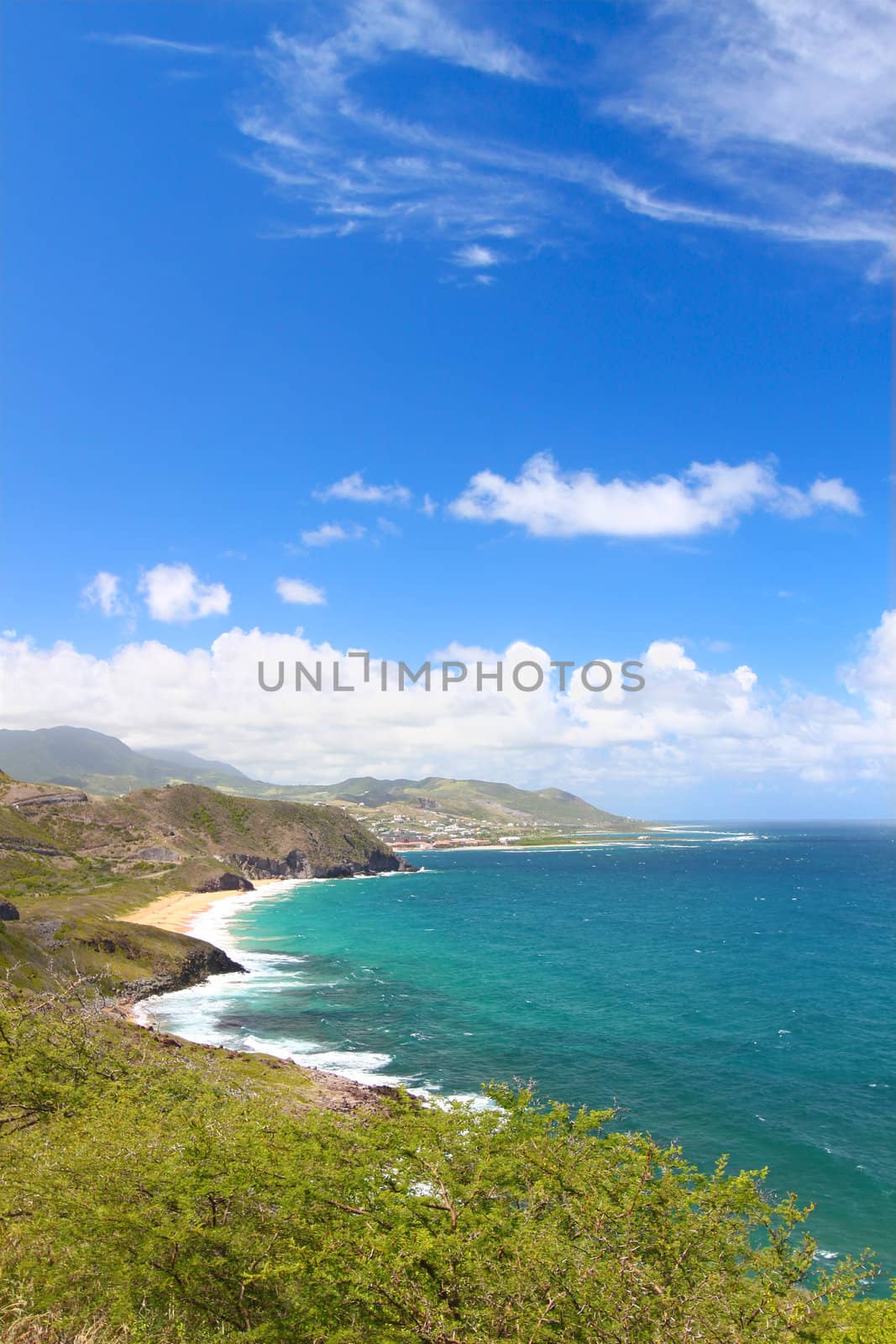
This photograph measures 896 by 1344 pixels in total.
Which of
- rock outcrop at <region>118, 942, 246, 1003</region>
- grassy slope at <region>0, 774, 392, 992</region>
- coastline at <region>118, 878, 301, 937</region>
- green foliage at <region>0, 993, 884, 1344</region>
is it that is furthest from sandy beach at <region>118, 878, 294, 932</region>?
green foliage at <region>0, 993, 884, 1344</region>

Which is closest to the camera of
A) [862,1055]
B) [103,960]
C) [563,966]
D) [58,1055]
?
[58,1055]

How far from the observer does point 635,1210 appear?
1806 cm

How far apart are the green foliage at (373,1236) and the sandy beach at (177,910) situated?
81187mm

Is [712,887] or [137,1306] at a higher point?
[137,1306]

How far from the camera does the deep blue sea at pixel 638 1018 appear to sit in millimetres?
41531

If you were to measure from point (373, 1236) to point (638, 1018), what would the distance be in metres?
59.4

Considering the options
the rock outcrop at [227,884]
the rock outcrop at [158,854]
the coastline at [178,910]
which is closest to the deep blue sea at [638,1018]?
the coastline at [178,910]

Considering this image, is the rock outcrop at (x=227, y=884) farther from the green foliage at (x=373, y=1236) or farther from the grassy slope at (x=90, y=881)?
the green foliage at (x=373, y=1236)

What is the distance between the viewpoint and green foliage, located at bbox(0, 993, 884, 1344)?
44.4 ft

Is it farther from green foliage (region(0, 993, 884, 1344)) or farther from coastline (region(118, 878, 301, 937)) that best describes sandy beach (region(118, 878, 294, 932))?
green foliage (region(0, 993, 884, 1344))

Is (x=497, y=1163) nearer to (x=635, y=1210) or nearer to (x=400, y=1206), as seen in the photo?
(x=635, y=1210)

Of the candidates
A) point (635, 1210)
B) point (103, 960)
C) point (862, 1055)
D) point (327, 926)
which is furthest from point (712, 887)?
point (635, 1210)

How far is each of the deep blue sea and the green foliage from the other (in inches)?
762

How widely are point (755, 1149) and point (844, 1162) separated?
4594 mm
